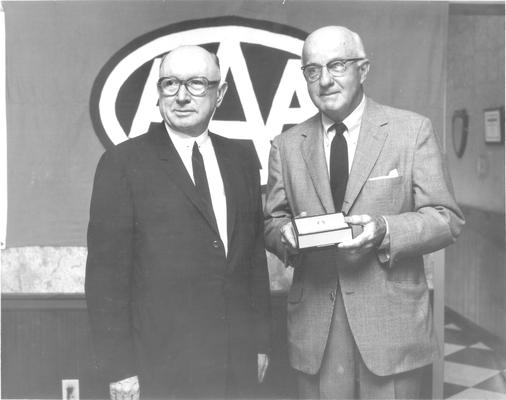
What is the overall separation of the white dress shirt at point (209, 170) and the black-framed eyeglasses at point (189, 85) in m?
0.14

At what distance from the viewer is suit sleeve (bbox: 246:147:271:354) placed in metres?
2.20

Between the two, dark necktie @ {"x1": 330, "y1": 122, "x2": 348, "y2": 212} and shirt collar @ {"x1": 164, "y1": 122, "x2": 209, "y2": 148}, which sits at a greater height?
shirt collar @ {"x1": 164, "y1": 122, "x2": 209, "y2": 148}

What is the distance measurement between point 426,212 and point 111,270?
3.42 ft

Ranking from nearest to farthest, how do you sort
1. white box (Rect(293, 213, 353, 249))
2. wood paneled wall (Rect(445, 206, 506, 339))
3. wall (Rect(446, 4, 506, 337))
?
white box (Rect(293, 213, 353, 249)) → wall (Rect(446, 4, 506, 337)) → wood paneled wall (Rect(445, 206, 506, 339))

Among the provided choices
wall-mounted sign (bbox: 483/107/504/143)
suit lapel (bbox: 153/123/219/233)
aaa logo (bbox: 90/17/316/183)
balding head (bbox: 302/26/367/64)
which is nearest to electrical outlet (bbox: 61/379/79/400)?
aaa logo (bbox: 90/17/316/183)

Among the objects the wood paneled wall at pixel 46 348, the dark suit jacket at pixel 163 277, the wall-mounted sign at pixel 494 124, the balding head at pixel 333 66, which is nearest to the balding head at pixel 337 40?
the balding head at pixel 333 66

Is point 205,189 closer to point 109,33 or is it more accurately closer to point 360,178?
point 360,178

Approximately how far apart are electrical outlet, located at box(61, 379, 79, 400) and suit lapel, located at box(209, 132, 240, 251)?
170cm

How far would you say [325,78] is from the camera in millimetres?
2059

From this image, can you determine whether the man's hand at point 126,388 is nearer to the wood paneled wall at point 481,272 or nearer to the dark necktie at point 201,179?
the dark necktie at point 201,179

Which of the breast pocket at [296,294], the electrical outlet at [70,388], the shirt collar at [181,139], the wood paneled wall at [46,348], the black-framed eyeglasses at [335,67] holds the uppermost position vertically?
the black-framed eyeglasses at [335,67]

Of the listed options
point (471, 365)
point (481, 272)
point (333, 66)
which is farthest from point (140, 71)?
point (481, 272)

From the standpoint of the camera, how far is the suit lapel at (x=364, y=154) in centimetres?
208

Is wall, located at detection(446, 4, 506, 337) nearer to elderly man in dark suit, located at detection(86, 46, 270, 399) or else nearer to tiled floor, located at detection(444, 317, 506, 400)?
tiled floor, located at detection(444, 317, 506, 400)
